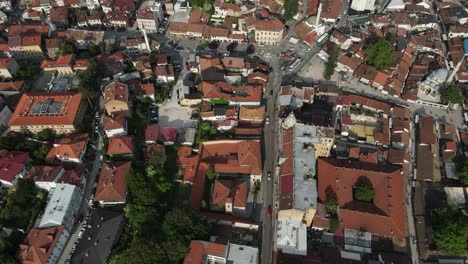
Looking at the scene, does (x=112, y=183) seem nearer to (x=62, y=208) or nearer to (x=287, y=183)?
(x=62, y=208)

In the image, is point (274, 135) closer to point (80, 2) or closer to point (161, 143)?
point (161, 143)

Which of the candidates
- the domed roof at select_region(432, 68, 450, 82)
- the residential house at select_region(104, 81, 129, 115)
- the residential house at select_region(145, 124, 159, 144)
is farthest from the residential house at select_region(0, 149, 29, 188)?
the domed roof at select_region(432, 68, 450, 82)

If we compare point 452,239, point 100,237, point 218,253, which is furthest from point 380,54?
point 100,237

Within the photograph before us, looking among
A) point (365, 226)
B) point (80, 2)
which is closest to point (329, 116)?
point (365, 226)

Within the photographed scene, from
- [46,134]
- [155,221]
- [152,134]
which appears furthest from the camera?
[152,134]

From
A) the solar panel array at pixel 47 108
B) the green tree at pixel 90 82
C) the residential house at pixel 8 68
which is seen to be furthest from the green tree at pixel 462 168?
the residential house at pixel 8 68

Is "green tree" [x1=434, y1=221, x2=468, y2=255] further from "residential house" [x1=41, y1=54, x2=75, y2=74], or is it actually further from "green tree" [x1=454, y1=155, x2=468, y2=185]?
"residential house" [x1=41, y1=54, x2=75, y2=74]
